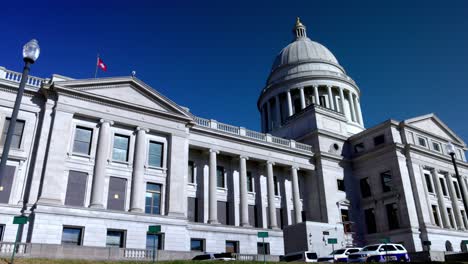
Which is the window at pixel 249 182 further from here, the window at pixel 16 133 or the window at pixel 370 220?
the window at pixel 16 133

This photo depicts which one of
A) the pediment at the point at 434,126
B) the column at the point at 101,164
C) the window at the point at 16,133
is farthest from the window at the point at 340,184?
the window at the point at 16,133

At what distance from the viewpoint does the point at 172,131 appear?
38.9 metres

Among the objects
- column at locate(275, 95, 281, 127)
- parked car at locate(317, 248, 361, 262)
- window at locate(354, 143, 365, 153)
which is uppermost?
column at locate(275, 95, 281, 127)

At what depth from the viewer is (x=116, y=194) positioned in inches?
1340

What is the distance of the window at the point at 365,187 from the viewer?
166 ft

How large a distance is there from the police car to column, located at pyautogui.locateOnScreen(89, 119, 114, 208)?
21.5m

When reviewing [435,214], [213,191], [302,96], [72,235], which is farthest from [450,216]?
[72,235]

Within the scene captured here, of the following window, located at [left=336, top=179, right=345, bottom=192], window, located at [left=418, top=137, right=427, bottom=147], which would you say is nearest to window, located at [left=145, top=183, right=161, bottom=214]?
window, located at [left=336, top=179, right=345, bottom=192]

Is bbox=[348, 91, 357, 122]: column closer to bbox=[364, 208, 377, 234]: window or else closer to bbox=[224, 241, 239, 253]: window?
bbox=[364, 208, 377, 234]: window

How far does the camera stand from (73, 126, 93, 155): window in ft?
112

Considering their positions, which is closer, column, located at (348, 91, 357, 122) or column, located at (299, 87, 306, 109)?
column, located at (299, 87, 306, 109)

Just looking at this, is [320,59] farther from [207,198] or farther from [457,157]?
[207,198]

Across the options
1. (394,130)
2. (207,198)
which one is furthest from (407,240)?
(207,198)

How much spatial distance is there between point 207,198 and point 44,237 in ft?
55.6
